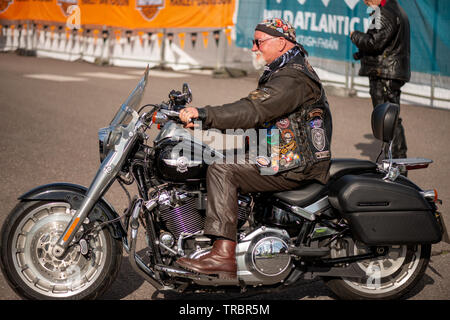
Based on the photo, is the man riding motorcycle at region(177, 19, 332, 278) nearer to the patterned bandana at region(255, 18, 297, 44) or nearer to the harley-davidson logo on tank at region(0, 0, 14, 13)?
the patterned bandana at region(255, 18, 297, 44)

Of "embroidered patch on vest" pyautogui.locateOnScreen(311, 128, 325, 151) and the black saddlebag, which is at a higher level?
"embroidered patch on vest" pyautogui.locateOnScreen(311, 128, 325, 151)

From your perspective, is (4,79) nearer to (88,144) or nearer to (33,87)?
(33,87)

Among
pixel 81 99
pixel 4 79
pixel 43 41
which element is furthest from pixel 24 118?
pixel 43 41

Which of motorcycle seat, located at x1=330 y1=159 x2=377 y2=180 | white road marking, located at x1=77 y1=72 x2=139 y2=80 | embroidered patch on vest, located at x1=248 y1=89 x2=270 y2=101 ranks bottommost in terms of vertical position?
white road marking, located at x1=77 y1=72 x2=139 y2=80

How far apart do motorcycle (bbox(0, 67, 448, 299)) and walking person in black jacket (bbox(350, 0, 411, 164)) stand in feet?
12.0

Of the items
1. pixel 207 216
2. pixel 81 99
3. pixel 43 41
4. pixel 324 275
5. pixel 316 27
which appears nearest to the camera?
pixel 207 216

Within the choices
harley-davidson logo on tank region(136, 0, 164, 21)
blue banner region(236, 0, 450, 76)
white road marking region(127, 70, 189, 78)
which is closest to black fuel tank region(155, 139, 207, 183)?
blue banner region(236, 0, 450, 76)

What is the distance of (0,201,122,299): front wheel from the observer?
143 inches

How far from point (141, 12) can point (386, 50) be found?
11414 millimetres

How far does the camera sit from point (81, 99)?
38.5ft

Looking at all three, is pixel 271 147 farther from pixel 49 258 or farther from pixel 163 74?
pixel 163 74

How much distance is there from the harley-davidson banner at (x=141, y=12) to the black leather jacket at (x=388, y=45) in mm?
8056

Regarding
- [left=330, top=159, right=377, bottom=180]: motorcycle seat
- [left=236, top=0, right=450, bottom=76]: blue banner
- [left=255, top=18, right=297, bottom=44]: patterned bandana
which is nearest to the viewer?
[left=255, top=18, right=297, bottom=44]: patterned bandana
